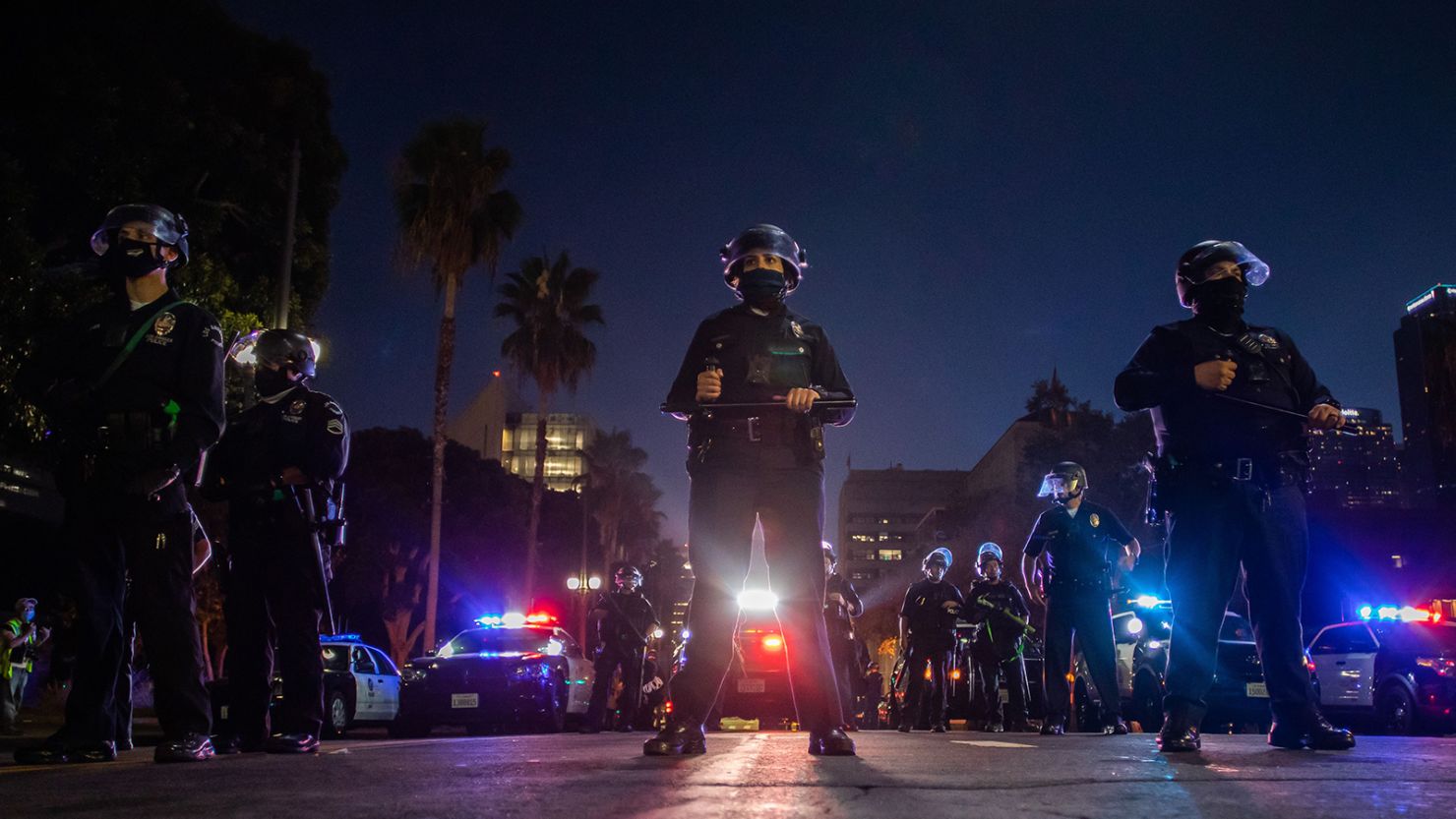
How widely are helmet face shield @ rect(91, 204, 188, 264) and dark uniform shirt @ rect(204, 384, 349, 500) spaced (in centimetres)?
118

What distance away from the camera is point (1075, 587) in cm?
1084

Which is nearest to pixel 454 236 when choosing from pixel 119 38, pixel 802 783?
pixel 119 38

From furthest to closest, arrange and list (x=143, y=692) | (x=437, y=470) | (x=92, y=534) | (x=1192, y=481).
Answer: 1. (x=437, y=470)
2. (x=143, y=692)
3. (x=1192, y=481)
4. (x=92, y=534)

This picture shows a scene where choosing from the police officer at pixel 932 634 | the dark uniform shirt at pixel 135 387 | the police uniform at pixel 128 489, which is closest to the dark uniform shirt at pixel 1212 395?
the dark uniform shirt at pixel 135 387

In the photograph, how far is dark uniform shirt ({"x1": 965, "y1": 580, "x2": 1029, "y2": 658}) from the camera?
1346cm

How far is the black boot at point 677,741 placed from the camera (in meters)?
4.92

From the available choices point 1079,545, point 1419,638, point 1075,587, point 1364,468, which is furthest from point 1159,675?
point 1364,468

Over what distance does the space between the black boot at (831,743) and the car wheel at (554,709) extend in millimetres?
12321

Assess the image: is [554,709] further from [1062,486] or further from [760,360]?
[760,360]

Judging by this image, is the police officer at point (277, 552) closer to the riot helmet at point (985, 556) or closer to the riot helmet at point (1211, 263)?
the riot helmet at point (1211, 263)

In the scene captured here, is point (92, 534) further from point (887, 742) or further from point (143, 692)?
point (143, 692)

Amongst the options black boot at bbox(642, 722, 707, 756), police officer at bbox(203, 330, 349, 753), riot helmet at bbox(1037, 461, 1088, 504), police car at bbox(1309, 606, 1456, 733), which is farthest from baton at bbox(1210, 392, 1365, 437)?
police car at bbox(1309, 606, 1456, 733)

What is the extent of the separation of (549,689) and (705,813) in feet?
47.4

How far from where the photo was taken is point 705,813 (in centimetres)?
291
